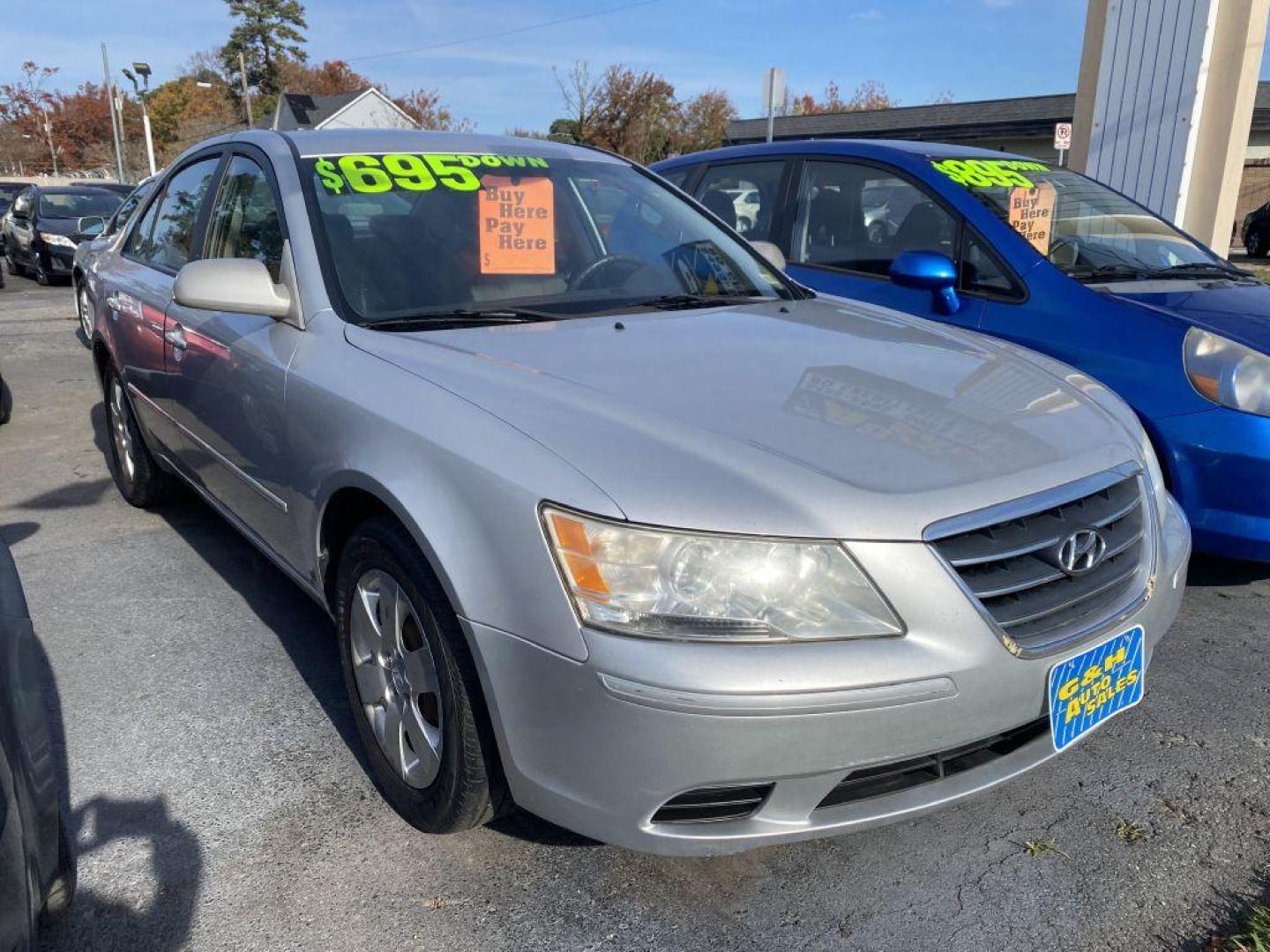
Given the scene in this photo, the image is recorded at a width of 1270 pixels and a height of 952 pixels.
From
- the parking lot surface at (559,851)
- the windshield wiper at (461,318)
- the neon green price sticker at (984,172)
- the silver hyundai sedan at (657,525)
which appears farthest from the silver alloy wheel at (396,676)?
the neon green price sticker at (984,172)

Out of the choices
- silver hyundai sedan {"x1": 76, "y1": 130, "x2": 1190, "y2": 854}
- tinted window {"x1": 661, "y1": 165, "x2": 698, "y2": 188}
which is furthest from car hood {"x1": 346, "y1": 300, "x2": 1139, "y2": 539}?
tinted window {"x1": 661, "y1": 165, "x2": 698, "y2": 188}

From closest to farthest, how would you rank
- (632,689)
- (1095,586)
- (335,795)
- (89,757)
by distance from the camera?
(632,689) < (1095,586) < (335,795) < (89,757)

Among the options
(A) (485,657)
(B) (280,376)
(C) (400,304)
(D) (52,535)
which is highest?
(C) (400,304)

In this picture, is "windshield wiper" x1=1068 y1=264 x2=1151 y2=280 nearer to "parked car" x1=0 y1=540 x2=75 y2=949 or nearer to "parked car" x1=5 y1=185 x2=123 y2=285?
"parked car" x1=0 y1=540 x2=75 y2=949

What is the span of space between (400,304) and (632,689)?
1.42 metres

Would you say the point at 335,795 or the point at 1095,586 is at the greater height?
the point at 1095,586

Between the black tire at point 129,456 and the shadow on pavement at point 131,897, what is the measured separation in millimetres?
2301

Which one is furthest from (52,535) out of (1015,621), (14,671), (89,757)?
(1015,621)

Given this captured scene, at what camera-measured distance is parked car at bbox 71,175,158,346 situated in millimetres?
4906

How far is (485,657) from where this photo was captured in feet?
6.12

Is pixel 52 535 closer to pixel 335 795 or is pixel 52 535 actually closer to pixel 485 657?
pixel 335 795

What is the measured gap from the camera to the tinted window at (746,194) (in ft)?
15.9

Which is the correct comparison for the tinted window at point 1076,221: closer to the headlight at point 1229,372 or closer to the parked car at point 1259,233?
the headlight at point 1229,372

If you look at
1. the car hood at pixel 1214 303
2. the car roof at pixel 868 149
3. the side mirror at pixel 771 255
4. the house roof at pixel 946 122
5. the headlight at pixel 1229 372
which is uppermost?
the house roof at pixel 946 122
